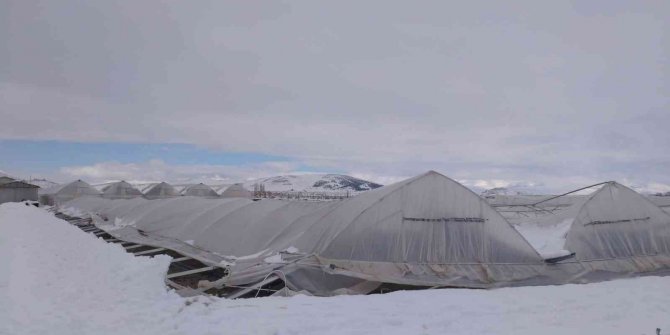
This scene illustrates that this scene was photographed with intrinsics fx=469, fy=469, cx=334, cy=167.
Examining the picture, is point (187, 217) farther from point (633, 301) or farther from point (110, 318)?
point (633, 301)

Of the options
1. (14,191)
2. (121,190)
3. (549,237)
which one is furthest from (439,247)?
(14,191)

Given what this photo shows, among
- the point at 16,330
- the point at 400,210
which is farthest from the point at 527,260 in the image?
the point at 16,330

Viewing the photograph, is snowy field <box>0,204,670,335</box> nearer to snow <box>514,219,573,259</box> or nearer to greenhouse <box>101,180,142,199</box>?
snow <box>514,219,573,259</box>

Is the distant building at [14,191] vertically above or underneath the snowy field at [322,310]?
above

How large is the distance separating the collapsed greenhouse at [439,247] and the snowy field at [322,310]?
1187 millimetres

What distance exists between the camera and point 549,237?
15.2 meters

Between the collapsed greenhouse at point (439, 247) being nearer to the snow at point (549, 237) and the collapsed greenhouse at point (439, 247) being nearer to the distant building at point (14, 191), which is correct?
the snow at point (549, 237)

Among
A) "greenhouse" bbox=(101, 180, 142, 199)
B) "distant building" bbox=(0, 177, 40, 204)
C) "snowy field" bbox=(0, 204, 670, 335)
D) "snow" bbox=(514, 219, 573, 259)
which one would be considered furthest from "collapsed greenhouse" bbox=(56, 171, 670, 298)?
"distant building" bbox=(0, 177, 40, 204)

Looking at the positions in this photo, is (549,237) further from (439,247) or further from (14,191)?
(14,191)

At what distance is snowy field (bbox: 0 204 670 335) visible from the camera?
25.9 ft

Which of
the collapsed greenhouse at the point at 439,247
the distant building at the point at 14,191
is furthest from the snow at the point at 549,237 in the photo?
the distant building at the point at 14,191

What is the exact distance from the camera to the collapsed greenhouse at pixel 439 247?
11.9 m

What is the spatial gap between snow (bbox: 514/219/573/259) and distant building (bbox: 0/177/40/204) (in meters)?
71.7

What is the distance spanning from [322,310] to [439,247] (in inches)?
194
